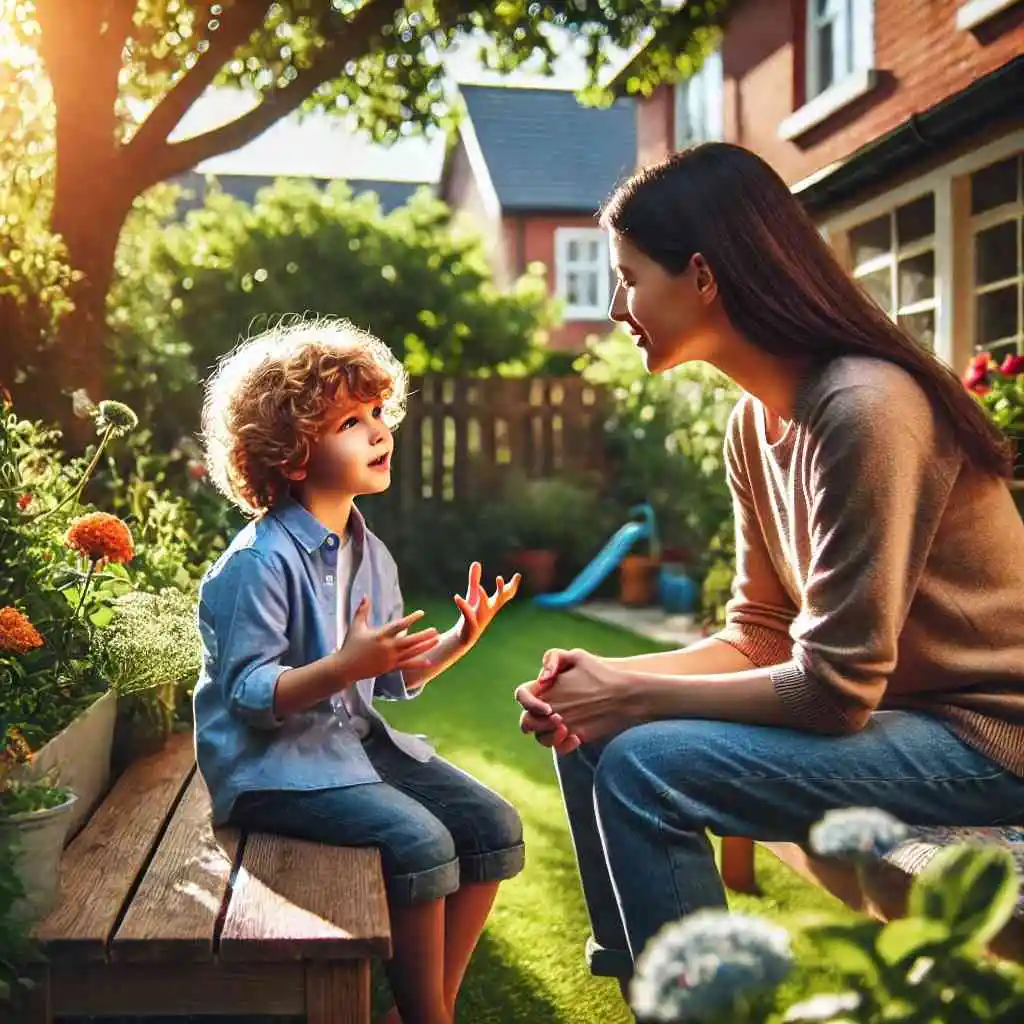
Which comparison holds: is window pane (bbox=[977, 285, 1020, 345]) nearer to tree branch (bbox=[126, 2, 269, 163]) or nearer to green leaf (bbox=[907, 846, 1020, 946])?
tree branch (bbox=[126, 2, 269, 163])

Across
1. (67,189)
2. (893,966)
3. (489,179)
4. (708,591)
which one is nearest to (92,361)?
(67,189)

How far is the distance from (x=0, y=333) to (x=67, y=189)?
1.95 meters

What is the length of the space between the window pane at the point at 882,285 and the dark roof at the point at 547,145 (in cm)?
1383

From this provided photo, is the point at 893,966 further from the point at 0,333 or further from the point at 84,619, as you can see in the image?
the point at 0,333

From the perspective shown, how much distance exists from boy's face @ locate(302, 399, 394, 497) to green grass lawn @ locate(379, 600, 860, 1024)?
3.77 feet

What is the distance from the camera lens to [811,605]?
2.07 m

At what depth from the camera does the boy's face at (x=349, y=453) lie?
2699 mm

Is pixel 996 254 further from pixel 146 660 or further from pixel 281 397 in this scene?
pixel 146 660

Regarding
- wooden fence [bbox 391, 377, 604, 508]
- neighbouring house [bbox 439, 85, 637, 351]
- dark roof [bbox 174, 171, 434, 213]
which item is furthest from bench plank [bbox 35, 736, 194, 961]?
dark roof [bbox 174, 171, 434, 213]

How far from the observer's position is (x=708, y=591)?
8.04 m

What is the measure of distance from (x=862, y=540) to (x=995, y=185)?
6.68 metres

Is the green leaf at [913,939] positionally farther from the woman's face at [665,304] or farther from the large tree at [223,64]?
the large tree at [223,64]

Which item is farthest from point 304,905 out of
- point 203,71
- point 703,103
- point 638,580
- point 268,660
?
point 703,103

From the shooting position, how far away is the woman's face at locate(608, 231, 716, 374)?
2254mm
